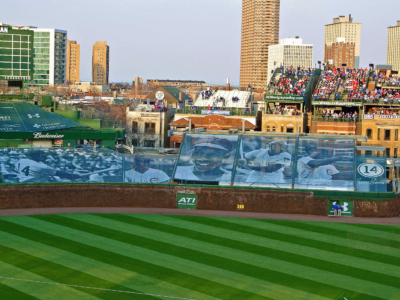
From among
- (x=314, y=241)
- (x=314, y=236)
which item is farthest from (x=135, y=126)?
(x=314, y=241)

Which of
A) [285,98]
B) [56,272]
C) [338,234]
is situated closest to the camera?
[56,272]

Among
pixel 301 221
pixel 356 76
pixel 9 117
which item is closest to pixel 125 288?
pixel 301 221

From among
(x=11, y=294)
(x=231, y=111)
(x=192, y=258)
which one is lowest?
(x=11, y=294)

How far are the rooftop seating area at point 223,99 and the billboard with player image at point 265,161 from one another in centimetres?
2280

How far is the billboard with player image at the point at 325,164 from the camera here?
4062 cm

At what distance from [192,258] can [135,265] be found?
9.44ft

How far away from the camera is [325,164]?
41.8 m

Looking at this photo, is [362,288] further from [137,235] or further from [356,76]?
[356,76]

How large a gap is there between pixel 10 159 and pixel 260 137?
58.3 ft

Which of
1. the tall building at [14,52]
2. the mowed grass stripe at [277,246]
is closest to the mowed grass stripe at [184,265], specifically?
the mowed grass stripe at [277,246]

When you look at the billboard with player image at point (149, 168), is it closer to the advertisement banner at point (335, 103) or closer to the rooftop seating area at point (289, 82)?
the advertisement banner at point (335, 103)

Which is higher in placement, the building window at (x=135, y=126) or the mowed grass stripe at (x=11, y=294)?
the building window at (x=135, y=126)

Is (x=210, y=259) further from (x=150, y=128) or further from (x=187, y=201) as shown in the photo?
(x=150, y=128)

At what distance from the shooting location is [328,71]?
2731 inches
